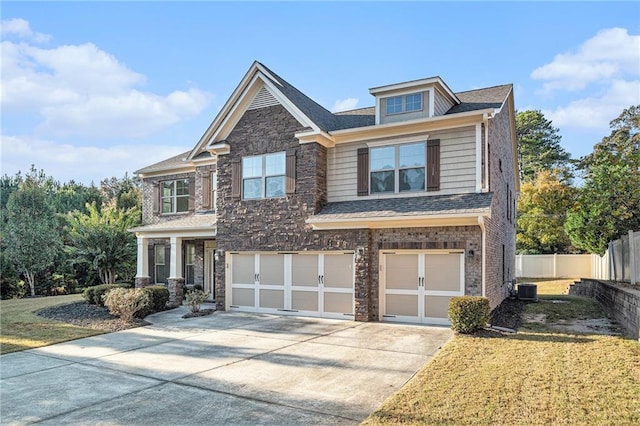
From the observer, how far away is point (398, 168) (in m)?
13.1

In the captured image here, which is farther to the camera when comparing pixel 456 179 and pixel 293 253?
pixel 293 253

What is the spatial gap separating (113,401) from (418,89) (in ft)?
36.6

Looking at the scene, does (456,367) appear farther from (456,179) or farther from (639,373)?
(456,179)

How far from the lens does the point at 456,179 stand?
40.1 feet

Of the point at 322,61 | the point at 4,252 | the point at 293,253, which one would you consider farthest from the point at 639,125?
the point at 4,252

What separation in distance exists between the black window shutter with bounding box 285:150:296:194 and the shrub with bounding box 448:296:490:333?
6305mm

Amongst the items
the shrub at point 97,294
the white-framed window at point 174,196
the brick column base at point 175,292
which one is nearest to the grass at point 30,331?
the shrub at point 97,294

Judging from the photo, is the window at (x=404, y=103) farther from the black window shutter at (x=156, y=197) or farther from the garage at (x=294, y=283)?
the black window shutter at (x=156, y=197)

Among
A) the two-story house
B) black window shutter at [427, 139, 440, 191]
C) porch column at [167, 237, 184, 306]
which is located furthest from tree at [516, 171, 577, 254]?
porch column at [167, 237, 184, 306]

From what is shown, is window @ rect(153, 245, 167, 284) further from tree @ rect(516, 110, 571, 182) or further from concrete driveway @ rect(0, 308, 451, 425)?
tree @ rect(516, 110, 571, 182)

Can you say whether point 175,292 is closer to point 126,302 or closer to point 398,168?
point 126,302

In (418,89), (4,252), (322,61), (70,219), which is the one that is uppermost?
(322,61)

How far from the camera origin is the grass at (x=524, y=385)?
5.17m

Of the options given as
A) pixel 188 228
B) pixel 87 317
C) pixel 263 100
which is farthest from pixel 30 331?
pixel 263 100
